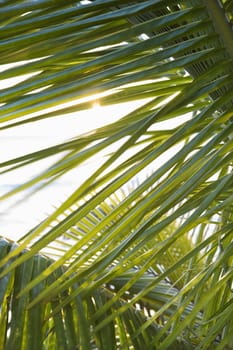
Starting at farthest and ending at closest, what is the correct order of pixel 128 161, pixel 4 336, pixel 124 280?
pixel 124 280
pixel 4 336
pixel 128 161

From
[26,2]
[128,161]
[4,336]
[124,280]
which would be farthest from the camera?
[124,280]

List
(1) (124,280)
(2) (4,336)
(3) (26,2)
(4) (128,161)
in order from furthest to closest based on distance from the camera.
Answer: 1. (1) (124,280)
2. (2) (4,336)
3. (4) (128,161)
4. (3) (26,2)

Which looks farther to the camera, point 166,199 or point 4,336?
point 4,336

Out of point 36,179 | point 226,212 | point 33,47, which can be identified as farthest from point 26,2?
point 226,212

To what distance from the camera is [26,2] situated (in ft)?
1.71

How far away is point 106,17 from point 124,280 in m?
0.65

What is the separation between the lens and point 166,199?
1.96ft

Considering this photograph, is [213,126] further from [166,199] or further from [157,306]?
[157,306]

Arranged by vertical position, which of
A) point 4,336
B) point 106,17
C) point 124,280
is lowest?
point 4,336

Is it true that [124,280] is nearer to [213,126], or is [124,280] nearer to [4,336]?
[4,336]

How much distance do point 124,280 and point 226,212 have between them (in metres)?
0.33

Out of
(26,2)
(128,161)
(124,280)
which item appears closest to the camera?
(26,2)

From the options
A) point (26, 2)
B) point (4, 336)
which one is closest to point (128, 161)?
point (26, 2)

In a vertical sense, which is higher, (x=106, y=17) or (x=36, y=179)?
(x=106, y=17)
